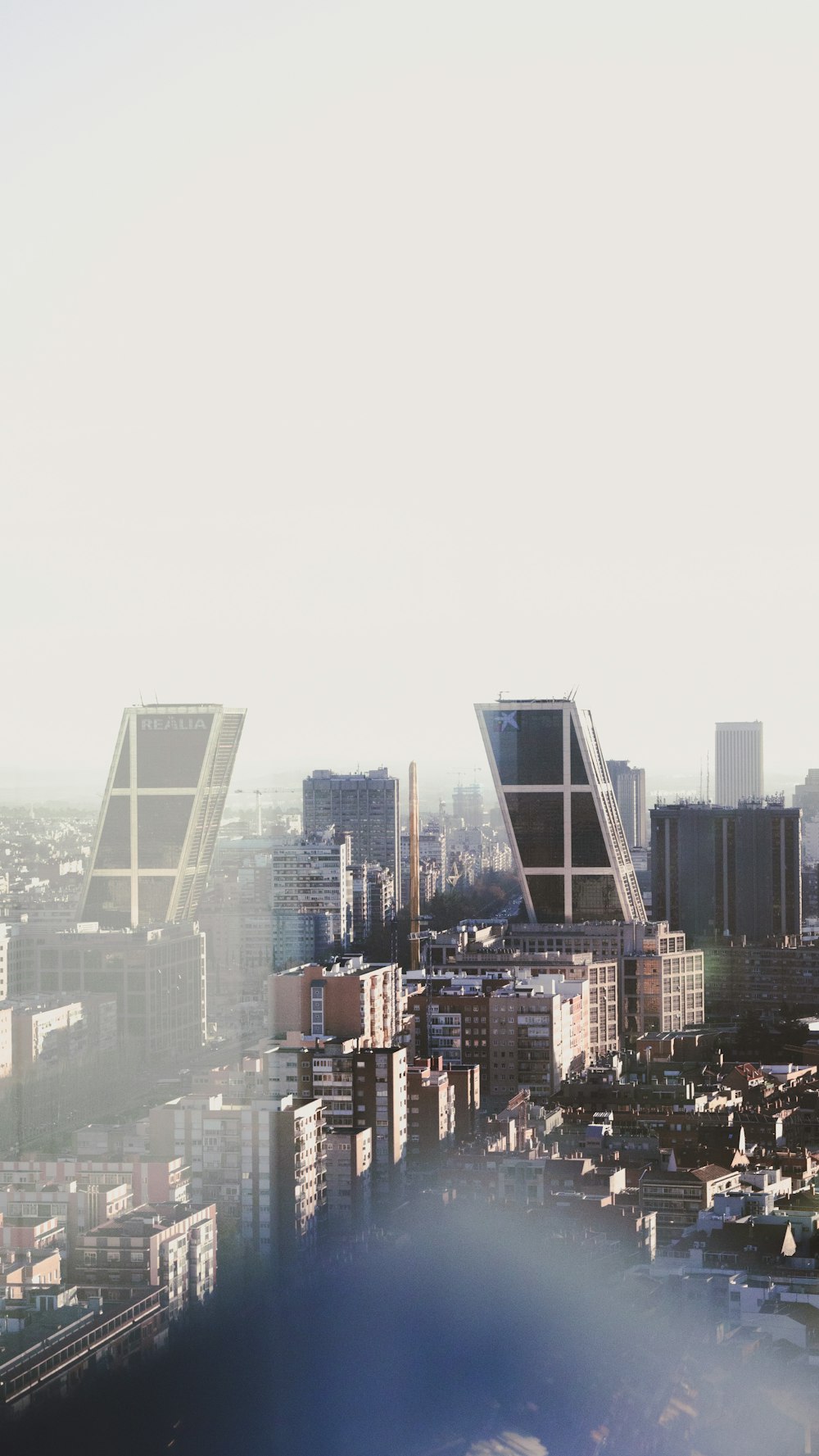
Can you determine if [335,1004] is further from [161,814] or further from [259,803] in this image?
[161,814]

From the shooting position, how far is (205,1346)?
14.7 ft

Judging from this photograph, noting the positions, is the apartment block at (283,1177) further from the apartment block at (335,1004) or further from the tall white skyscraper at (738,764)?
the tall white skyscraper at (738,764)

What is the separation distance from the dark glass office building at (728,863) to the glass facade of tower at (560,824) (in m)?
0.41

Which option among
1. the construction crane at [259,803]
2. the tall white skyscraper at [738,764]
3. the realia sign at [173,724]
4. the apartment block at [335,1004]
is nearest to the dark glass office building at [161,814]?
the realia sign at [173,724]

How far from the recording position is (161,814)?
11148mm

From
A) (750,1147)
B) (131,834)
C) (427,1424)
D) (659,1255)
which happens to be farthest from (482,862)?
(427,1424)

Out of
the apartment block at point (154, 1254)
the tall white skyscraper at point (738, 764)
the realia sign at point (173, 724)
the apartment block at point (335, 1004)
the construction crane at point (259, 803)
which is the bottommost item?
the apartment block at point (154, 1254)

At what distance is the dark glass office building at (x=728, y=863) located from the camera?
13023 millimetres

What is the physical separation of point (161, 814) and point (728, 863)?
164 inches

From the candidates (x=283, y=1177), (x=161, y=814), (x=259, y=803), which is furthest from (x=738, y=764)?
(x=283, y=1177)

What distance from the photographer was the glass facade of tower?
40.9ft

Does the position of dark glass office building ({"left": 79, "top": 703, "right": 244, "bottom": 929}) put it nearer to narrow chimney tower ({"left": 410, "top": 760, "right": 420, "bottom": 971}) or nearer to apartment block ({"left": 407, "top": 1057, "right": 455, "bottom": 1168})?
narrow chimney tower ({"left": 410, "top": 760, "right": 420, "bottom": 971})

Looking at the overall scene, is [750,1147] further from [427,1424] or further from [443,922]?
[443,922]

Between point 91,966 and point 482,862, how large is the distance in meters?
5.08
